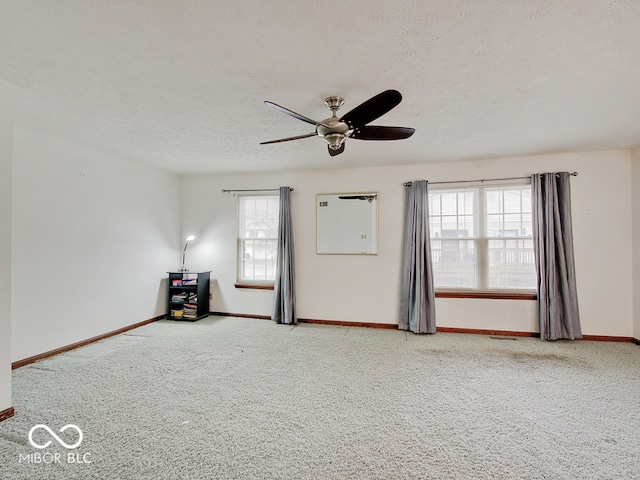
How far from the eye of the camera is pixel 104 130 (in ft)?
10.3

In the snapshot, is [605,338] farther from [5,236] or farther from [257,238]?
[5,236]

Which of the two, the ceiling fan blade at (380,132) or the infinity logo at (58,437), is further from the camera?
the ceiling fan blade at (380,132)

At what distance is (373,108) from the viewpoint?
197 centimetres

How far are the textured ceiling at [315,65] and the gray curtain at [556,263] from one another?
795mm

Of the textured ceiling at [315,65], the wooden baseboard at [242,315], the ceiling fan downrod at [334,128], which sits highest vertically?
the textured ceiling at [315,65]

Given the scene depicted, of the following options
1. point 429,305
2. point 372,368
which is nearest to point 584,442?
point 372,368

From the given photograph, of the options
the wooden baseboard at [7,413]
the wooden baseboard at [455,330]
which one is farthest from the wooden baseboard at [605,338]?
the wooden baseboard at [7,413]

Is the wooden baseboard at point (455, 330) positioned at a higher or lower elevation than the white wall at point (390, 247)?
lower

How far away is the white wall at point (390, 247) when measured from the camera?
12.7 ft

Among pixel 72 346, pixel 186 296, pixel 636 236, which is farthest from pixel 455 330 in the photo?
pixel 72 346

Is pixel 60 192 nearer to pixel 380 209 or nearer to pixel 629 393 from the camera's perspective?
pixel 380 209

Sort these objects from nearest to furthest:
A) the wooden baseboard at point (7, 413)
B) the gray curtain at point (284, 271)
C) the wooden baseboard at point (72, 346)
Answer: the wooden baseboard at point (7, 413) < the wooden baseboard at point (72, 346) < the gray curtain at point (284, 271)

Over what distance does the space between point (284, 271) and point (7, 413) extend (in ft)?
10.2

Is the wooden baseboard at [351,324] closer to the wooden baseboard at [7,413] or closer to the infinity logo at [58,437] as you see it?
the infinity logo at [58,437]
